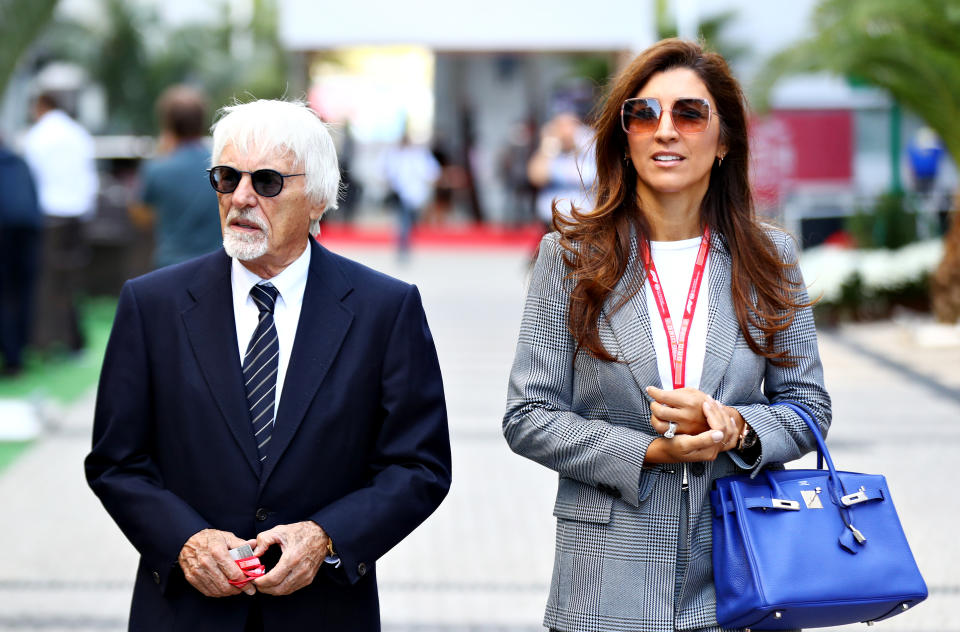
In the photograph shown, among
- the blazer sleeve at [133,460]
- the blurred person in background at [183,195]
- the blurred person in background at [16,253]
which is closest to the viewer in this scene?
the blazer sleeve at [133,460]

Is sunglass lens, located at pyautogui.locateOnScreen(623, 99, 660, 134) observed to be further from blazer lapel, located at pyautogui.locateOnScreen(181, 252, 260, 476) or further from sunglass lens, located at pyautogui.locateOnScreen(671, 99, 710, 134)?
blazer lapel, located at pyautogui.locateOnScreen(181, 252, 260, 476)

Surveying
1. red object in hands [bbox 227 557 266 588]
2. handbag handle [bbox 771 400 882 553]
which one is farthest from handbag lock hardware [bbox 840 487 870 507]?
A: red object in hands [bbox 227 557 266 588]

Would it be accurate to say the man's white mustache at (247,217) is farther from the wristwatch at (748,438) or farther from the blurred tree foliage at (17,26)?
the blurred tree foliage at (17,26)

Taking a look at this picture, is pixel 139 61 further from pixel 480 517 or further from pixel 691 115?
pixel 691 115

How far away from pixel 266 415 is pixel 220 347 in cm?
17

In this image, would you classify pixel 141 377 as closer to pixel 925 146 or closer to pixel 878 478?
pixel 878 478

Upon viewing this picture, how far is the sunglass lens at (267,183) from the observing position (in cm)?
285

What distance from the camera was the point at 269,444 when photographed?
2820 mm

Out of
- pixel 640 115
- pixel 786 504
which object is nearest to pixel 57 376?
pixel 640 115

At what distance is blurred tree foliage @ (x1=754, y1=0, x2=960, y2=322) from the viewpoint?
11906 millimetres

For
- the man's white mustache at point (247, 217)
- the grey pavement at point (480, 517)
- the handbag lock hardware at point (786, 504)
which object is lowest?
the grey pavement at point (480, 517)

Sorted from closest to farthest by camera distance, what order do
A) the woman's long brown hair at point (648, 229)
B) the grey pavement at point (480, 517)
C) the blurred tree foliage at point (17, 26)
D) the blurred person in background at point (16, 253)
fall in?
the woman's long brown hair at point (648, 229) < the grey pavement at point (480, 517) < the blurred tree foliage at point (17, 26) < the blurred person in background at point (16, 253)

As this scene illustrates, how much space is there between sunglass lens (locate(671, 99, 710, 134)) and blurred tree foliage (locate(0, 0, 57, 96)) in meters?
7.34

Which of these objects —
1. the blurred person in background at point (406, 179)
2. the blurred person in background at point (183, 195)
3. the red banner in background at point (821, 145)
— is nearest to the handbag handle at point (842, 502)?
the blurred person in background at point (183, 195)
